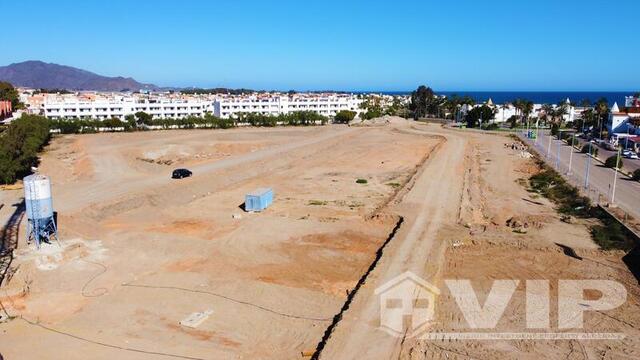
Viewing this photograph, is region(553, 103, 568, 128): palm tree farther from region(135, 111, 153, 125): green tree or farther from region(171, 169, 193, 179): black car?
region(171, 169, 193, 179): black car

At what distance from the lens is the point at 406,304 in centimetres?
1884

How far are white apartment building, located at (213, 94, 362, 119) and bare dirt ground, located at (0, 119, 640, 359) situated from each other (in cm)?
8727

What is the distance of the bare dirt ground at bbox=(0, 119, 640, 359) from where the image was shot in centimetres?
1673

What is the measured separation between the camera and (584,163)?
54.9m

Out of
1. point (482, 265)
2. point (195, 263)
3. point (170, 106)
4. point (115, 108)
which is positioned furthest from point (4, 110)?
point (482, 265)

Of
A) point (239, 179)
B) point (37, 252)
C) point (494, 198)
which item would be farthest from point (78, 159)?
point (494, 198)

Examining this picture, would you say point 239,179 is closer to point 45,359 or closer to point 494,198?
point 494,198

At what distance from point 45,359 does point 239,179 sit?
108 ft

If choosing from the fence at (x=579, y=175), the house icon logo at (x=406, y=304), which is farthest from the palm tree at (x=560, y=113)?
the house icon logo at (x=406, y=304)

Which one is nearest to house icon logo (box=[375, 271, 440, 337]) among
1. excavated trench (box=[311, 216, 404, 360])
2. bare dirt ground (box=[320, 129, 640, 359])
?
bare dirt ground (box=[320, 129, 640, 359])

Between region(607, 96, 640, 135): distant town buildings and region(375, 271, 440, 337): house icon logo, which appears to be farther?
region(607, 96, 640, 135): distant town buildings

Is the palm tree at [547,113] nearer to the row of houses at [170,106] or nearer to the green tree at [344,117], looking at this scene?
the green tree at [344,117]

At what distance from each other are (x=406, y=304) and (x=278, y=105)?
409 ft

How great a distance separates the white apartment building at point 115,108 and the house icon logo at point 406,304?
110m
